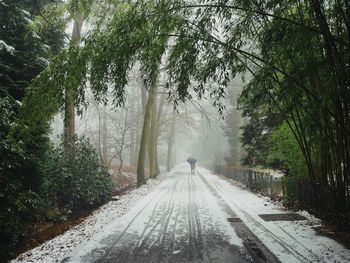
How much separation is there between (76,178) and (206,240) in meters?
6.22

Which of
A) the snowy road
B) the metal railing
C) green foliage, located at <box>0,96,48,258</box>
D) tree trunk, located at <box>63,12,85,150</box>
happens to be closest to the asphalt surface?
the snowy road

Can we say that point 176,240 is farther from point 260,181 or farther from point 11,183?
point 260,181

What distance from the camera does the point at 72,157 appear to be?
37.4ft

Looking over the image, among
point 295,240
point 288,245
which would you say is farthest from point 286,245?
point 295,240

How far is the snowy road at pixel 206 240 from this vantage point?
529 cm

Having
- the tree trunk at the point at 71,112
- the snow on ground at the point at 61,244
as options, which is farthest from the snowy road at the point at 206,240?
the tree trunk at the point at 71,112

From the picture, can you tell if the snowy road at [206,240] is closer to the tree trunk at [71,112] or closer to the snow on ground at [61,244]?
the snow on ground at [61,244]

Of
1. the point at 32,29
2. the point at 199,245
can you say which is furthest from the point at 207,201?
the point at 32,29

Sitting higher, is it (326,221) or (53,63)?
(53,63)

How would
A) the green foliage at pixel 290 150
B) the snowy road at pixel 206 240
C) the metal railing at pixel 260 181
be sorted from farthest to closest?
the metal railing at pixel 260 181, the green foliage at pixel 290 150, the snowy road at pixel 206 240

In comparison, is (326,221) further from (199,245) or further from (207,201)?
(207,201)

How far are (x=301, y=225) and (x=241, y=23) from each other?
447cm

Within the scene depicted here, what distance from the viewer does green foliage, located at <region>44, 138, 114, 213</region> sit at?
10484 mm

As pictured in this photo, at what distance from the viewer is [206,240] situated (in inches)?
249
